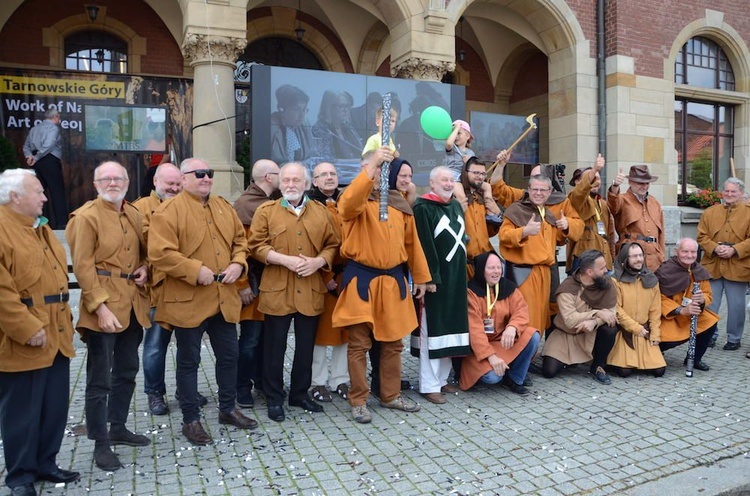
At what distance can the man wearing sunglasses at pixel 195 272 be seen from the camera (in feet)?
12.2

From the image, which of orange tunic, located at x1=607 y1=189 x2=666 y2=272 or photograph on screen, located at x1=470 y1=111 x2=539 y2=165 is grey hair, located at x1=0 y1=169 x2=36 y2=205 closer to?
orange tunic, located at x1=607 y1=189 x2=666 y2=272

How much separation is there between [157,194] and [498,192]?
10.8 feet

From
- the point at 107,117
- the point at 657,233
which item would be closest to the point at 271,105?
the point at 107,117

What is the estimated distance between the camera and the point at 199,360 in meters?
4.00

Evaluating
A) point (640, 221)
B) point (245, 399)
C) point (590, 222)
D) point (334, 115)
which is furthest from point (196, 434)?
point (334, 115)

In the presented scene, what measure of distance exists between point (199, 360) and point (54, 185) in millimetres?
7644

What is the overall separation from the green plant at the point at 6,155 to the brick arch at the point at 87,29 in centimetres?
326

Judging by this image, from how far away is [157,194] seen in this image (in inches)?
186

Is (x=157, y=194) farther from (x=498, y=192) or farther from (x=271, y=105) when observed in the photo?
(x=271, y=105)

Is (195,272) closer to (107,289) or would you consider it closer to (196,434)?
(107,289)

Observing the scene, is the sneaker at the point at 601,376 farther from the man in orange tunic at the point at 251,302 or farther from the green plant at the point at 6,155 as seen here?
the green plant at the point at 6,155

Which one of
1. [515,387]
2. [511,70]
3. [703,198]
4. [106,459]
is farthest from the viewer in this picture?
[511,70]

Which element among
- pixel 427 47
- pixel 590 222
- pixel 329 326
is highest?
pixel 427 47

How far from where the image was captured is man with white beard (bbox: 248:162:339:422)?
4.26m
